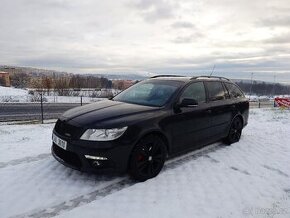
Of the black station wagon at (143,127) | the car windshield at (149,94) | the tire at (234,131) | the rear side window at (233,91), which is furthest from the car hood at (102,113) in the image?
the rear side window at (233,91)

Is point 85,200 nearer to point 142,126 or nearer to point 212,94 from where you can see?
point 142,126

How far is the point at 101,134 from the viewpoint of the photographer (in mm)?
4199

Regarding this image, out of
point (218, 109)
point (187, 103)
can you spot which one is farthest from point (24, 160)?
point (218, 109)

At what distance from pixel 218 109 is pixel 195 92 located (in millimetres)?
841

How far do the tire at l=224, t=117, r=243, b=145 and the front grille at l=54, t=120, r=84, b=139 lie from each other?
3.89 m

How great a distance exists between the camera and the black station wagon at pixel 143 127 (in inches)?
166

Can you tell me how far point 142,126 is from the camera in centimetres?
447

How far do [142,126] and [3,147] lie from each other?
3453 mm

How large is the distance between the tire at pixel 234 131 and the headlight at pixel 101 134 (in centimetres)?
356

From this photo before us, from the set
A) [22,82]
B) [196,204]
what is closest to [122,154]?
[196,204]

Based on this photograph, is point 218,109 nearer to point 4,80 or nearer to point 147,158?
point 147,158

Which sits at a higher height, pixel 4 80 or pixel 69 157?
pixel 69 157

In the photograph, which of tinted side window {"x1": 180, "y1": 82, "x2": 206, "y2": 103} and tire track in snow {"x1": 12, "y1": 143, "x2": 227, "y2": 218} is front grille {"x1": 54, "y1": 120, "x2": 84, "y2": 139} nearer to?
tire track in snow {"x1": 12, "y1": 143, "x2": 227, "y2": 218}

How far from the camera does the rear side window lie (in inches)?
280
